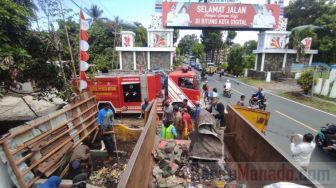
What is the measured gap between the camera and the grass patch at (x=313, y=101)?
46.0 ft

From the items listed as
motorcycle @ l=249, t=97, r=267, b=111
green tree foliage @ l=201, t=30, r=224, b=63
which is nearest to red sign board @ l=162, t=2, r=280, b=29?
motorcycle @ l=249, t=97, r=267, b=111

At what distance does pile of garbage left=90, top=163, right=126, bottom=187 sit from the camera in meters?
5.41

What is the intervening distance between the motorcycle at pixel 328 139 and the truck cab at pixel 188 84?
526 centimetres

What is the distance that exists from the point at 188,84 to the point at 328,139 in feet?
19.8

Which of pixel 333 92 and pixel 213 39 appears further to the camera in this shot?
pixel 213 39

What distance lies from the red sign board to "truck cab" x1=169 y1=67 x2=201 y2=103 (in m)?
16.8

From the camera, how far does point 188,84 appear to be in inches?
430

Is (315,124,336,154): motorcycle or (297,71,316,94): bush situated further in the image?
(297,71,316,94): bush

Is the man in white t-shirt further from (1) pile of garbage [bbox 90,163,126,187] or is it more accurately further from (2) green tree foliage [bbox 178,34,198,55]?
(2) green tree foliage [bbox 178,34,198,55]

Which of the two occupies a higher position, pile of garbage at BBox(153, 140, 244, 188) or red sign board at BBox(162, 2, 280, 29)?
red sign board at BBox(162, 2, 280, 29)

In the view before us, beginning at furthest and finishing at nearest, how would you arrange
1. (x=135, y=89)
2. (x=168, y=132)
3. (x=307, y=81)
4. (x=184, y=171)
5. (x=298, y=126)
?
(x=307, y=81), (x=135, y=89), (x=298, y=126), (x=168, y=132), (x=184, y=171)

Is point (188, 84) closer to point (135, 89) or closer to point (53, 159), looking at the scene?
point (135, 89)

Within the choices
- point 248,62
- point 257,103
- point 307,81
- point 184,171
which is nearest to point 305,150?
point 184,171

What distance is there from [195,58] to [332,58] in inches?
1528
